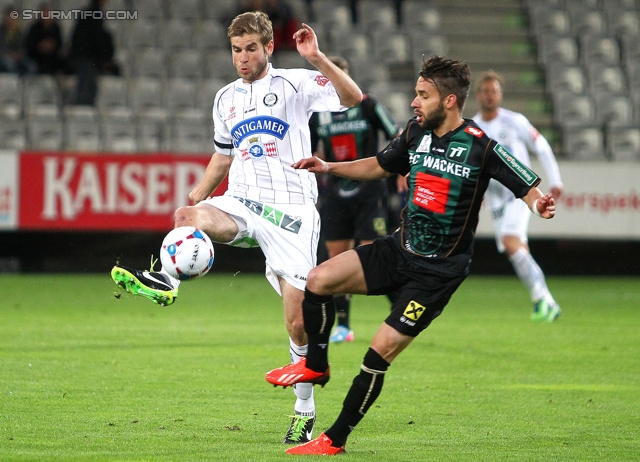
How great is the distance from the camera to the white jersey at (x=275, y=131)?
5934 millimetres

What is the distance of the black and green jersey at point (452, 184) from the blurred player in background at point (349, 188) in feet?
13.0

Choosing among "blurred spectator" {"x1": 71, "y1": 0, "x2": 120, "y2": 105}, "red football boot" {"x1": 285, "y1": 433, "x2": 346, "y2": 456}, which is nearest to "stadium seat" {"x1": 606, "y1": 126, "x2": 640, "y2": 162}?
"blurred spectator" {"x1": 71, "y1": 0, "x2": 120, "y2": 105}

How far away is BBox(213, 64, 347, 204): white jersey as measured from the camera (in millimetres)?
5934

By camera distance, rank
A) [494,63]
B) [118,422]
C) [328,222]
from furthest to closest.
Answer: [494,63] → [328,222] → [118,422]

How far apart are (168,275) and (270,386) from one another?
68.1 inches

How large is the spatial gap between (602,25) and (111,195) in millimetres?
10376

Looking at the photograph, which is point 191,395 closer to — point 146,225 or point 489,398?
point 489,398

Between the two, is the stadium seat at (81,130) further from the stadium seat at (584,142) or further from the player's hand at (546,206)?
the player's hand at (546,206)

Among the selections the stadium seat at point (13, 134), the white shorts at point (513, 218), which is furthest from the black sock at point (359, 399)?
the stadium seat at point (13, 134)

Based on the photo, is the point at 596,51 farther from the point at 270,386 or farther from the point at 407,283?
the point at 407,283

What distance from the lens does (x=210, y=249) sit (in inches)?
217

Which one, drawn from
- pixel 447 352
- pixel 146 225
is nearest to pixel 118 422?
pixel 447 352

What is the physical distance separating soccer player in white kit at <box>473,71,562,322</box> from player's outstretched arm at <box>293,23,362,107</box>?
5349 millimetres

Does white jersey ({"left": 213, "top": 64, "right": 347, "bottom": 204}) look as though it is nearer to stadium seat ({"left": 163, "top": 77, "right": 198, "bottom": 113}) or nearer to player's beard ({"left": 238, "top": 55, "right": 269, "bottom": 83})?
player's beard ({"left": 238, "top": 55, "right": 269, "bottom": 83})
